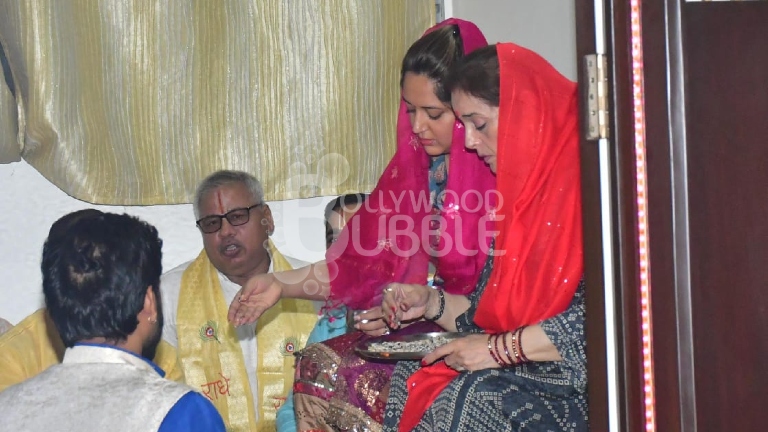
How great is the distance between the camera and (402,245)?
9.69ft

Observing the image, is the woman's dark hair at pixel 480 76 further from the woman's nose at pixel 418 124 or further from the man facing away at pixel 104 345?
the man facing away at pixel 104 345

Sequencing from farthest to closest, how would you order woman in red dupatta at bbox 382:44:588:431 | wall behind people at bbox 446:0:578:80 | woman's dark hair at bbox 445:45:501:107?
wall behind people at bbox 446:0:578:80 < woman's dark hair at bbox 445:45:501:107 < woman in red dupatta at bbox 382:44:588:431

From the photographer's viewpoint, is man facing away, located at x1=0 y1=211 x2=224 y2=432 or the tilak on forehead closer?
man facing away, located at x1=0 y1=211 x2=224 y2=432

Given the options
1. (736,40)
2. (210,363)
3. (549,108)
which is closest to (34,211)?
(210,363)

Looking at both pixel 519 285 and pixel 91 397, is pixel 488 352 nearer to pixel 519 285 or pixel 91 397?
pixel 519 285

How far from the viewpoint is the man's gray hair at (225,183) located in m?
3.86

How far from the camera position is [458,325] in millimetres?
2723

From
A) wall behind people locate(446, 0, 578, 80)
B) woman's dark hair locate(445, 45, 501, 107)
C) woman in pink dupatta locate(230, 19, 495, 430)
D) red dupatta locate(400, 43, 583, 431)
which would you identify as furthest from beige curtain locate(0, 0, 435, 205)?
red dupatta locate(400, 43, 583, 431)

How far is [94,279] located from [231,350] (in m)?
2.13

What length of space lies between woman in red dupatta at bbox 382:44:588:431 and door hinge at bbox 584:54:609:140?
556 mm

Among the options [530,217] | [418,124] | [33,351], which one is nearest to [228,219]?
[33,351]

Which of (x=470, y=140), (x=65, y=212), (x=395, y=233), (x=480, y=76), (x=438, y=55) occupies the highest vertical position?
(x=438, y=55)

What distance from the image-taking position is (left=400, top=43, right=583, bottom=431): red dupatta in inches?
92.0

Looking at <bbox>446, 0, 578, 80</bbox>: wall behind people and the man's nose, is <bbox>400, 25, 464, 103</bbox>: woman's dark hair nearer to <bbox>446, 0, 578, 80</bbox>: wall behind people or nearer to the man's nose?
<bbox>446, 0, 578, 80</bbox>: wall behind people
